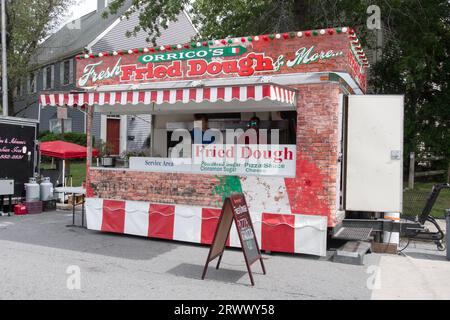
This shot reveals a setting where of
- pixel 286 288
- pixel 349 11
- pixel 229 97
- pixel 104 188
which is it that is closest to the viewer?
pixel 286 288

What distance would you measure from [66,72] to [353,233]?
76.1 feet

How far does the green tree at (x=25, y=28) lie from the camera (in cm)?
2219

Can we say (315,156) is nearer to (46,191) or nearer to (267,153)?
(267,153)

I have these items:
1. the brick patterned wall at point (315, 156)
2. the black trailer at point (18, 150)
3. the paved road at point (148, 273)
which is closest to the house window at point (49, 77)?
the black trailer at point (18, 150)

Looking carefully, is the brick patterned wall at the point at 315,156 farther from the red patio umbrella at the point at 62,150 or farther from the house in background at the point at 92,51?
the house in background at the point at 92,51

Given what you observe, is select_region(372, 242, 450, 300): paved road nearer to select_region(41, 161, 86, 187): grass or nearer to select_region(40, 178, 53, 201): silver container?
select_region(40, 178, 53, 201): silver container

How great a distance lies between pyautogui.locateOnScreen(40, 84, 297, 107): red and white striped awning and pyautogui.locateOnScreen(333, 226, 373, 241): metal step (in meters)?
2.38

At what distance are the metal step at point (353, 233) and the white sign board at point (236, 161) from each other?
4.24 ft

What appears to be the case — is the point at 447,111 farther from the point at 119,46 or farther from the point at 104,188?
the point at 119,46

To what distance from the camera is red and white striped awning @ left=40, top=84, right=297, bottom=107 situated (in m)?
6.61

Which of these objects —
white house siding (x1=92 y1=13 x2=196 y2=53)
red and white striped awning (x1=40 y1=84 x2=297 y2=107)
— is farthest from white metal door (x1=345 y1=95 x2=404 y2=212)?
white house siding (x1=92 y1=13 x2=196 y2=53)

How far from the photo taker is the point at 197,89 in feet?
23.2
